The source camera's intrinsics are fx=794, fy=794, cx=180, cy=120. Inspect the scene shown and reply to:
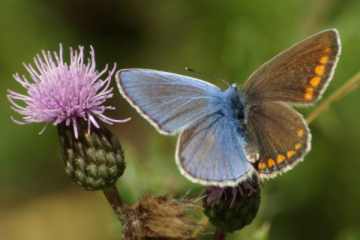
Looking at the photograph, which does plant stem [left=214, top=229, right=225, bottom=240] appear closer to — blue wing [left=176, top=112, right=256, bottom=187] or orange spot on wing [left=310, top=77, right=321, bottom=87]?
blue wing [left=176, top=112, right=256, bottom=187]

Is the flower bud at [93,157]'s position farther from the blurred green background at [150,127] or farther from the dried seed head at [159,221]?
the blurred green background at [150,127]

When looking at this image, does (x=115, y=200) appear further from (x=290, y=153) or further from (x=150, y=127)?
(x=150, y=127)

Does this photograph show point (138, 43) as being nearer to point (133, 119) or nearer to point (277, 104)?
point (133, 119)

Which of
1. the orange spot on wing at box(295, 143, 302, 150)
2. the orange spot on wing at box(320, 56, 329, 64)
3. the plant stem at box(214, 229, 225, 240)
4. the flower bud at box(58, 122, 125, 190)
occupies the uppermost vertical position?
the flower bud at box(58, 122, 125, 190)

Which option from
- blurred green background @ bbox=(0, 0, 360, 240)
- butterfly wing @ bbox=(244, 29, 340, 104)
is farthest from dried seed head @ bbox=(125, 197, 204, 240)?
blurred green background @ bbox=(0, 0, 360, 240)

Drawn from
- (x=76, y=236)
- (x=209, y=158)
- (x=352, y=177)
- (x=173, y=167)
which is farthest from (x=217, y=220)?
(x=76, y=236)
